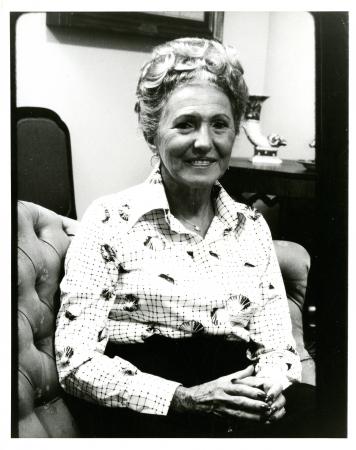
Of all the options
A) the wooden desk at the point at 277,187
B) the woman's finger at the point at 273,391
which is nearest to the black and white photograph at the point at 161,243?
the woman's finger at the point at 273,391

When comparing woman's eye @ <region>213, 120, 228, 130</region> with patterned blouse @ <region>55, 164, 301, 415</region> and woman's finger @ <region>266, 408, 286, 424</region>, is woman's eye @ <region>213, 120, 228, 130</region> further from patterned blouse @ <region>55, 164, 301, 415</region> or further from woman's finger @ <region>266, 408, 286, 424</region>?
woman's finger @ <region>266, 408, 286, 424</region>

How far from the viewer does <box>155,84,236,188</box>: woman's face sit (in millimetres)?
863

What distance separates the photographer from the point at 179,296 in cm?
86

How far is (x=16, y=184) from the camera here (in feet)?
2.65

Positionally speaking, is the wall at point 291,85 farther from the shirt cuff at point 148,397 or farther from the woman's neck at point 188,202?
the shirt cuff at point 148,397

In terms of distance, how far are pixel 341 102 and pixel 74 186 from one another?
1.78ft

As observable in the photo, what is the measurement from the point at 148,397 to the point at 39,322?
0.21 meters

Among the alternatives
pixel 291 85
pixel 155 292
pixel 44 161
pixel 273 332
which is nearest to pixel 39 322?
pixel 155 292

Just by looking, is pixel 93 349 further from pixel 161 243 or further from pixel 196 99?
pixel 196 99

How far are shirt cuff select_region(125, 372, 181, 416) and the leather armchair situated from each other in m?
0.11

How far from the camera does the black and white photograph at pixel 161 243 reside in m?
0.79

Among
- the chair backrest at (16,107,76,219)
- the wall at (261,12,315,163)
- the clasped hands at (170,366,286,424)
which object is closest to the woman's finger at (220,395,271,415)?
the clasped hands at (170,366,286,424)
